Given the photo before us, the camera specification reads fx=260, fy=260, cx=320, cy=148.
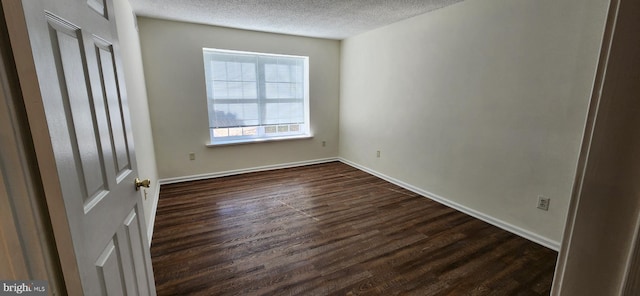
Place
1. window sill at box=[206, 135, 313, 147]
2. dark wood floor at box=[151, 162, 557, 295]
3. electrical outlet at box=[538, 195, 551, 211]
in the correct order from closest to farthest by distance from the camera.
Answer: dark wood floor at box=[151, 162, 557, 295]
electrical outlet at box=[538, 195, 551, 211]
window sill at box=[206, 135, 313, 147]

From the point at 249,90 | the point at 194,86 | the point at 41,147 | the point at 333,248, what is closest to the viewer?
the point at 41,147

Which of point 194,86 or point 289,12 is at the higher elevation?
point 289,12

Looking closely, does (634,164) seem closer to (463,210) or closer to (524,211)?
(524,211)

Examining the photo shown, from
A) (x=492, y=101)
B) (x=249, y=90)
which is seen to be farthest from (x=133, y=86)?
(x=492, y=101)

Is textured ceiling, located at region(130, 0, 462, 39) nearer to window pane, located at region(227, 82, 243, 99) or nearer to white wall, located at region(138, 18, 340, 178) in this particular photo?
white wall, located at region(138, 18, 340, 178)

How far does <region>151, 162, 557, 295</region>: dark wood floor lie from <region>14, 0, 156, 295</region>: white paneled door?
761 mm

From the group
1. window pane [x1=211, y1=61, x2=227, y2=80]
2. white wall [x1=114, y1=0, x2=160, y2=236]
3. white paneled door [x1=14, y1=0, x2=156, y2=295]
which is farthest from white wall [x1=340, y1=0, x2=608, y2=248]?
white wall [x1=114, y1=0, x2=160, y2=236]

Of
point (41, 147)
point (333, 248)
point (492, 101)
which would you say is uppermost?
point (492, 101)

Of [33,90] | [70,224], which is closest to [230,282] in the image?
[70,224]

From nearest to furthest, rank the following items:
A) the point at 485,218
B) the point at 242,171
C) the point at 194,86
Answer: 1. the point at 485,218
2. the point at 194,86
3. the point at 242,171

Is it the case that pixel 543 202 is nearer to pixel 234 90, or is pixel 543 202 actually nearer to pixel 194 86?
pixel 234 90

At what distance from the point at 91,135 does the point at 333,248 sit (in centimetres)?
180

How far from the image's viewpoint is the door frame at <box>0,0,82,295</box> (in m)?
0.57

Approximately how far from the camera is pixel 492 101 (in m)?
2.51
